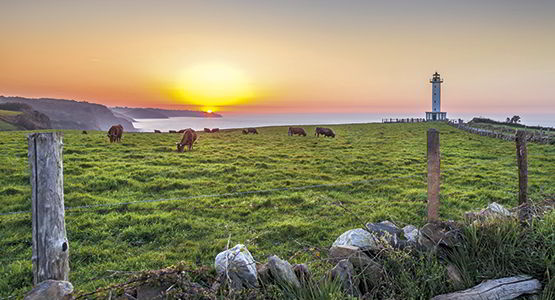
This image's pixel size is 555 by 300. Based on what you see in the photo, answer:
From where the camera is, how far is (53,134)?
3.12 meters

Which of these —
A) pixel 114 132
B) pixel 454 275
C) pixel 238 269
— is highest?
pixel 114 132

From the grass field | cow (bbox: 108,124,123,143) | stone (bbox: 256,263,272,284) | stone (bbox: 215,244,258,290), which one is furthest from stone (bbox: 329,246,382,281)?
cow (bbox: 108,124,123,143)

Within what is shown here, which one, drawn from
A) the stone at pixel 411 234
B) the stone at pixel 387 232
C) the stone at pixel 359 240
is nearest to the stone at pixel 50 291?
the stone at pixel 359 240

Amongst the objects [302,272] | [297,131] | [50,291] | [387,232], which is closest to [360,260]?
[387,232]

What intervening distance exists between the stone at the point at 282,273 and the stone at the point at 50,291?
1977mm

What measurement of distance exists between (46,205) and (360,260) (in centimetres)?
345

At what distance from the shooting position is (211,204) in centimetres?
864

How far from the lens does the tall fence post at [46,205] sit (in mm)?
3031

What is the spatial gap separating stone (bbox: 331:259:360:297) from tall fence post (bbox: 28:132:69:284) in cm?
292

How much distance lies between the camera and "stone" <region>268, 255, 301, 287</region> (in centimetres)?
331

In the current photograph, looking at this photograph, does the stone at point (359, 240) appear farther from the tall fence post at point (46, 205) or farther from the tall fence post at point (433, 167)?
the tall fence post at point (46, 205)

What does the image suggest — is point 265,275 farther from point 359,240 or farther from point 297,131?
point 297,131

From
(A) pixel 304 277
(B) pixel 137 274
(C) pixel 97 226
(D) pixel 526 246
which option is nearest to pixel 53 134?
(B) pixel 137 274

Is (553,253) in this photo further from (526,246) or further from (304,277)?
(304,277)
